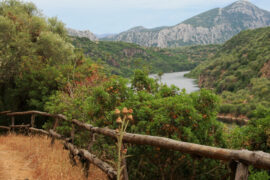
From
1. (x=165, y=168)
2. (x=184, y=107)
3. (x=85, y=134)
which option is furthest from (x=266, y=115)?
(x=85, y=134)

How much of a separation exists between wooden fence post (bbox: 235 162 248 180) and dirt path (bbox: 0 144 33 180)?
162 inches

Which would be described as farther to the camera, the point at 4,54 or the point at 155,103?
the point at 4,54

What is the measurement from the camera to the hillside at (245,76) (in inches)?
3255

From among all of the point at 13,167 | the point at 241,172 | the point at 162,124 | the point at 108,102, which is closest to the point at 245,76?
the point at 108,102

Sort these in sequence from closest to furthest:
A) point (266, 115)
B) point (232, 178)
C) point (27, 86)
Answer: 1. point (232, 178)
2. point (266, 115)
3. point (27, 86)

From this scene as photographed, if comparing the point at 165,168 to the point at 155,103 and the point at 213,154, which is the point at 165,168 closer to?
the point at 155,103

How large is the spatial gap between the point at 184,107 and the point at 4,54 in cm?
1429

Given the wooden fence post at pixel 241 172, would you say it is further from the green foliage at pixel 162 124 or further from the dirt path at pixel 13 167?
the dirt path at pixel 13 167

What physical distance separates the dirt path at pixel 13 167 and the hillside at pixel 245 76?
73.0 meters

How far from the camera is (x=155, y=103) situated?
15.5 ft

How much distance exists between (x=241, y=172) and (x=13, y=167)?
5394mm

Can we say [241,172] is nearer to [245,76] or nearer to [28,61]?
[28,61]

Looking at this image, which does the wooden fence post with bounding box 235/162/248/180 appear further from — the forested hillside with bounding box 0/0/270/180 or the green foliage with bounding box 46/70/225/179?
the green foliage with bounding box 46/70/225/179

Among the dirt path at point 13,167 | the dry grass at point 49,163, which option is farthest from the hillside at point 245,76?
the dirt path at point 13,167
